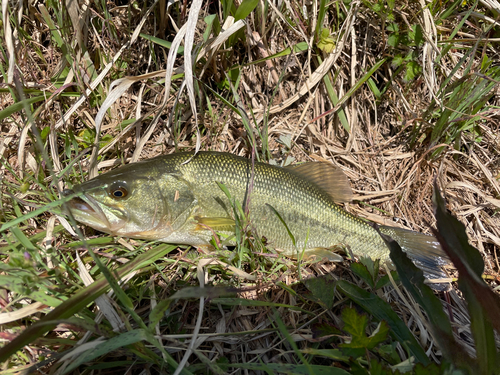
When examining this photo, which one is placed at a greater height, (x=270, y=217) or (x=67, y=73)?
(x=67, y=73)

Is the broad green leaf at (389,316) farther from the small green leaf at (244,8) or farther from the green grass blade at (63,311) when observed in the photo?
the small green leaf at (244,8)

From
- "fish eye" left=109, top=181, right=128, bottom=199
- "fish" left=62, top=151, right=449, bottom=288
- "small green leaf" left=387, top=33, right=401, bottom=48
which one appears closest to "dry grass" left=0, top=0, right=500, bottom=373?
"small green leaf" left=387, top=33, right=401, bottom=48

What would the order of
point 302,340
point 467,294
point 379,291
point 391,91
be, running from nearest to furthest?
1. point 467,294
2. point 302,340
3. point 379,291
4. point 391,91

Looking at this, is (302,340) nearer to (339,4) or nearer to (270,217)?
(270,217)

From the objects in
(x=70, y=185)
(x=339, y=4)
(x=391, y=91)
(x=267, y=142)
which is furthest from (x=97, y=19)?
(x=391, y=91)

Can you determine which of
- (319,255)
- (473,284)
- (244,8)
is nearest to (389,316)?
(473,284)

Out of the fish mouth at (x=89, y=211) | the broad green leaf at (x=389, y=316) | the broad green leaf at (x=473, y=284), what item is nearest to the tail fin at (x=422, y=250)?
the broad green leaf at (x=389, y=316)
